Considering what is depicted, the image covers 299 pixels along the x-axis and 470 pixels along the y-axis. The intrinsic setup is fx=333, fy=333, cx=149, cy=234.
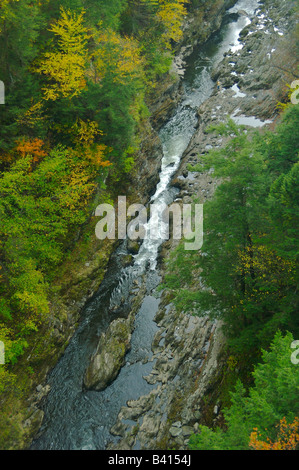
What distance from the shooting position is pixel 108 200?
28.8m

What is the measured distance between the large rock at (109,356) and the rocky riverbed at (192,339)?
203cm

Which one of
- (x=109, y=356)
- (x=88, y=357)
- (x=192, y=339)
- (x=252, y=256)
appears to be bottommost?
(x=88, y=357)

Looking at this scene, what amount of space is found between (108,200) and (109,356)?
43.0 feet

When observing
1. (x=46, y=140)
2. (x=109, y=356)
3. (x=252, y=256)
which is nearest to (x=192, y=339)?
(x=109, y=356)

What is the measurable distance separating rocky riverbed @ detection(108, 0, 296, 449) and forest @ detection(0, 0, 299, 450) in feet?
7.46

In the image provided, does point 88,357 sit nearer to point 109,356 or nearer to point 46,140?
point 109,356

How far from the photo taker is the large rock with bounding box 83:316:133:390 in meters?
20.7

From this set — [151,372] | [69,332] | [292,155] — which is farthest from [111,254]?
[292,155]

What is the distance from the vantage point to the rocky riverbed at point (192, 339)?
18.2m

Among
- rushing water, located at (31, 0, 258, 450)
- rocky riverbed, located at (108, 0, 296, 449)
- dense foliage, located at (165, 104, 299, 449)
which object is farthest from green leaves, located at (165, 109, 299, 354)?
rushing water, located at (31, 0, 258, 450)

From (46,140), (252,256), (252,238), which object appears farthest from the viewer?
(46,140)

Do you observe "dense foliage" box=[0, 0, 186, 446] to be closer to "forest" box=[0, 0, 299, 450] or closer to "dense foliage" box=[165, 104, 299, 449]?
"forest" box=[0, 0, 299, 450]

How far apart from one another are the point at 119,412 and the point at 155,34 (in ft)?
137

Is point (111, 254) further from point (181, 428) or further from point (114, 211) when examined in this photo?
point (181, 428)
